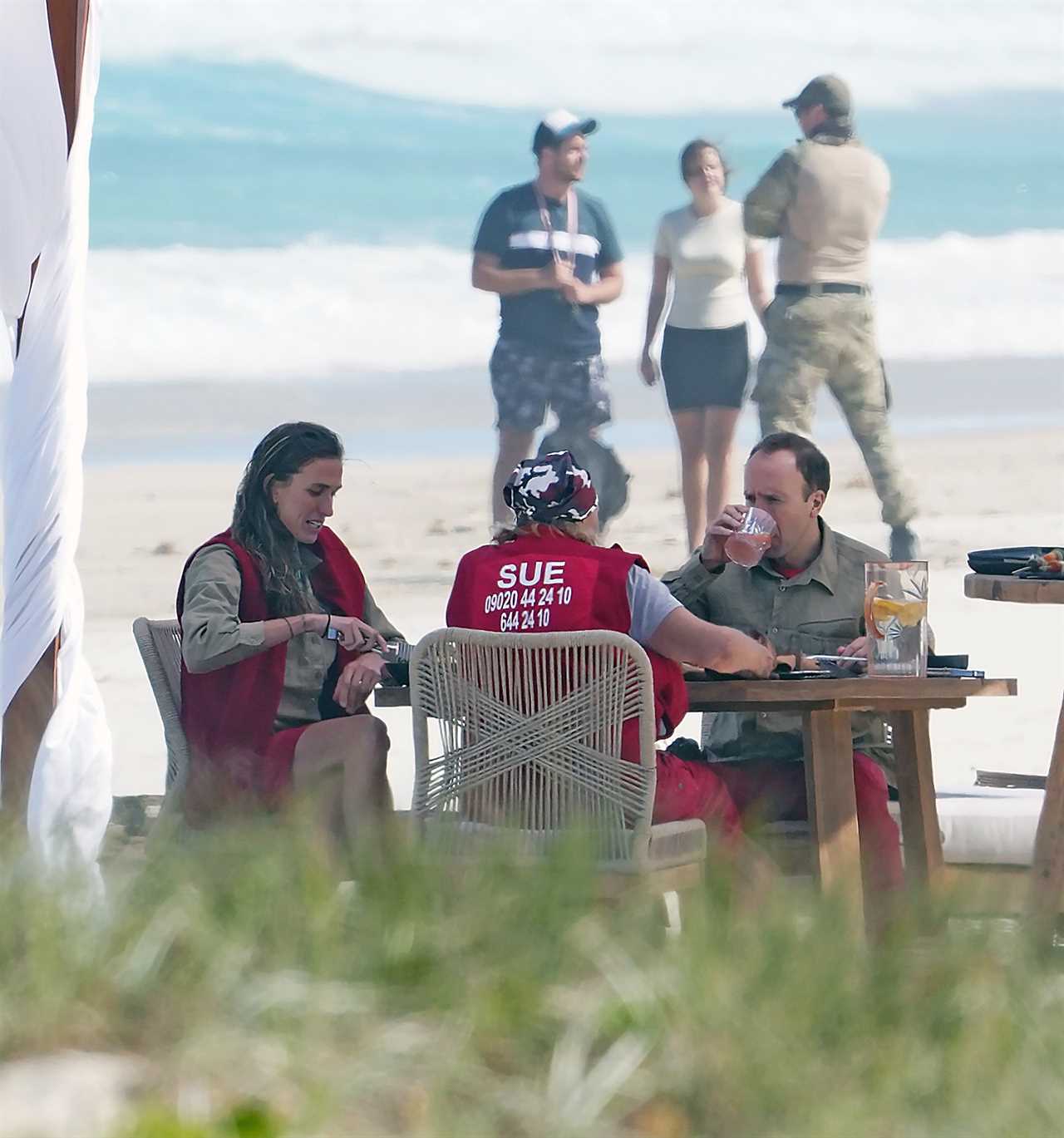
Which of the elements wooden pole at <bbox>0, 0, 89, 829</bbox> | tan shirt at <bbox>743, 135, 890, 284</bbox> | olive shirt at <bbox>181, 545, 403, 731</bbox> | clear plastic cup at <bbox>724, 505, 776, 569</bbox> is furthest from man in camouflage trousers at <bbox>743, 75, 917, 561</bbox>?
wooden pole at <bbox>0, 0, 89, 829</bbox>

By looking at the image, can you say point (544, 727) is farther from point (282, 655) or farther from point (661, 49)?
point (661, 49)

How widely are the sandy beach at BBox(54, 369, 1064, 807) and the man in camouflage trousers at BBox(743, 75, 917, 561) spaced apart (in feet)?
1.22

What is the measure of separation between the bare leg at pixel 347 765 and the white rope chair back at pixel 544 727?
1.63ft

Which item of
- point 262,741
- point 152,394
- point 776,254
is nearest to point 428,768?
point 262,741

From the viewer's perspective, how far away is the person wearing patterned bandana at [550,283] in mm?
6656

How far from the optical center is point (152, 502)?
42.5 ft

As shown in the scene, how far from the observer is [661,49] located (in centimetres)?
848

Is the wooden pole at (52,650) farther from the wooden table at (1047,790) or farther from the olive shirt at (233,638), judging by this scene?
the wooden table at (1047,790)

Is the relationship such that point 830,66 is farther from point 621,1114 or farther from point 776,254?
point 621,1114

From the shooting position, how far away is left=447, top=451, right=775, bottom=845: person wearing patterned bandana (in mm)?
3057

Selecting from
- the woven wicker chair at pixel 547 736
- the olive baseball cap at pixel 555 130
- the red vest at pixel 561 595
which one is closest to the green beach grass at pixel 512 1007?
the woven wicker chair at pixel 547 736

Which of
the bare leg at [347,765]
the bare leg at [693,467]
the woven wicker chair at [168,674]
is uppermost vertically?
the bare leg at [693,467]

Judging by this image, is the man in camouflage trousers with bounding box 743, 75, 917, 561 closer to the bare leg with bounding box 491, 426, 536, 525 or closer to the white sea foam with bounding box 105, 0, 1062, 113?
the bare leg with bounding box 491, 426, 536, 525

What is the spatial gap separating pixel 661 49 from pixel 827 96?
193 cm
